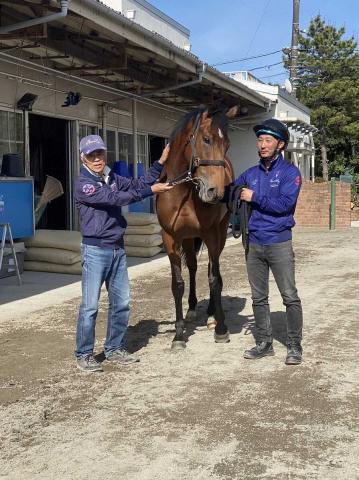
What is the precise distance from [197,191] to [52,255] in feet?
16.6

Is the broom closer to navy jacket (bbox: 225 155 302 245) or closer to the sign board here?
the sign board

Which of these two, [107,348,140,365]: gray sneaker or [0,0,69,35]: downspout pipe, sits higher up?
[0,0,69,35]: downspout pipe

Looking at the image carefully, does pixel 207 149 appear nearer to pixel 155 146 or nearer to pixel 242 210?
pixel 242 210

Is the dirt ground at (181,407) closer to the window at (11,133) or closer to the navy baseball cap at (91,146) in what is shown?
the navy baseball cap at (91,146)

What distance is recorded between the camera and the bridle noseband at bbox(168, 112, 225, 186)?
4699 millimetres

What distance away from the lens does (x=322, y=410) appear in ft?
12.6

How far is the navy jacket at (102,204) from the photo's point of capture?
179 inches

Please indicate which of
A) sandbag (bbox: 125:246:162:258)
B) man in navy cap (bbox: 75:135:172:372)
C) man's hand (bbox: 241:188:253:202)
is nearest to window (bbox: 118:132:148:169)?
sandbag (bbox: 125:246:162:258)

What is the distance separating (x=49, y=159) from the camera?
13.5 meters

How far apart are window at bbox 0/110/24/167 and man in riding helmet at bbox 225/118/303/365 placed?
644 cm

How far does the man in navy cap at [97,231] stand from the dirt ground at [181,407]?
37 centimetres

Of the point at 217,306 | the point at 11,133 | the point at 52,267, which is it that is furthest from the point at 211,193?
the point at 11,133

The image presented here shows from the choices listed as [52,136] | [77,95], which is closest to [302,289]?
[77,95]

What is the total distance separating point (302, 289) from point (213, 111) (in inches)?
160
